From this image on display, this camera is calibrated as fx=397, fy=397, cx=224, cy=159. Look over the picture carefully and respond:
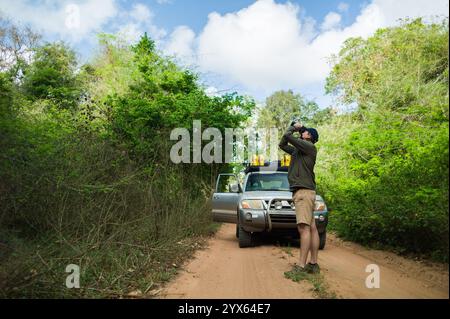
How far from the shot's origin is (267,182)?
9398 mm

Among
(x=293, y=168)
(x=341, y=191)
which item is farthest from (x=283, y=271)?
(x=341, y=191)

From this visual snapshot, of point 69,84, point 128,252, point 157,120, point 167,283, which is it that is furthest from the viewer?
point 69,84

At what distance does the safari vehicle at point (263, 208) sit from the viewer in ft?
26.1

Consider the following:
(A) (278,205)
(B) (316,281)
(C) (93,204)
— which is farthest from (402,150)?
(C) (93,204)

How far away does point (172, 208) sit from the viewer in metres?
8.60

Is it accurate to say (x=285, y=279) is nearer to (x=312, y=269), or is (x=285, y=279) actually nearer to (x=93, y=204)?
(x=312, y=269)

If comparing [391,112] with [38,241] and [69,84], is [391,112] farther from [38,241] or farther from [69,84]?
[69,84]

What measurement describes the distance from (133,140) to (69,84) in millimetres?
21027

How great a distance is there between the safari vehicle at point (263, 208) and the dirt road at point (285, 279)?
426 mm

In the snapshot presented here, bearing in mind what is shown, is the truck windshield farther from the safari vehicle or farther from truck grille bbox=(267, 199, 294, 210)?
truck grille bbox=(267, 199, 294, 210)

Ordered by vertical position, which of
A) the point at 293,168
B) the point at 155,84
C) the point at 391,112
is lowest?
the point at 293,168

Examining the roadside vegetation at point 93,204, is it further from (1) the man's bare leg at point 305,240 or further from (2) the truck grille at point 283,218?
(1) the man's bare leg at point 305,240

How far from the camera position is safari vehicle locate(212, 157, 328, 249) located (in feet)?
26.1

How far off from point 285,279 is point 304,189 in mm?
1260
